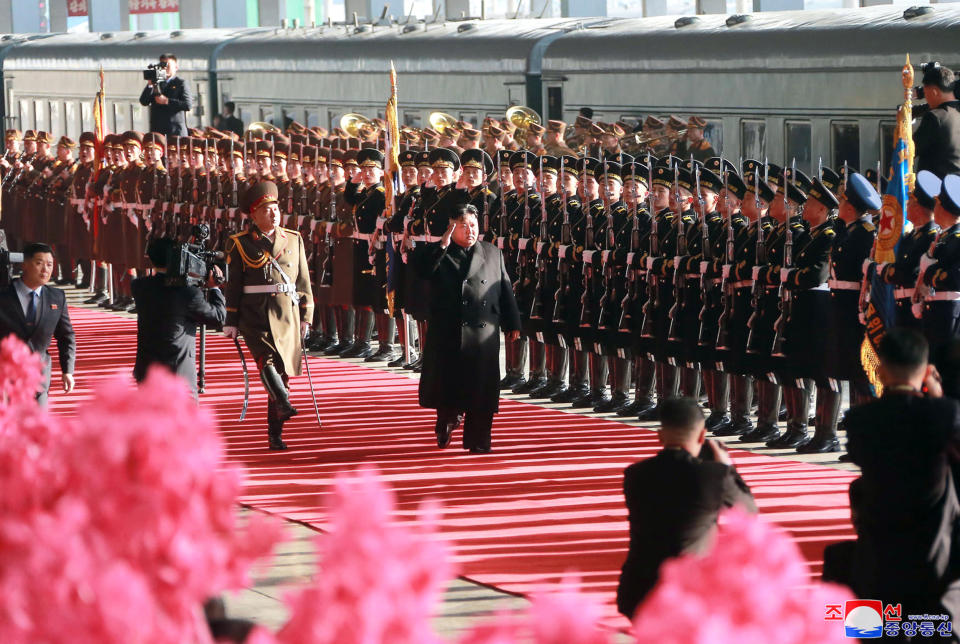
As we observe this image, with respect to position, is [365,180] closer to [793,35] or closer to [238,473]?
[793,35]

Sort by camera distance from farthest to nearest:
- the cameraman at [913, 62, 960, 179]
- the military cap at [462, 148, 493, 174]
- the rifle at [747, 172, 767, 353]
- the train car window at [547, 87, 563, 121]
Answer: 1. the train car window at [547, 87, 563, 121]
2. the military cap at [462, 148, 493, 174]
3. the cameraman at [913, 62, 960, 179]
4. the rifle at [747, 172, 767, 353]

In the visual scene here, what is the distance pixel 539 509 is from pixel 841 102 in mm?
5506

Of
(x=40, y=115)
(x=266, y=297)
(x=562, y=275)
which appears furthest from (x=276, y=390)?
(x=40, y=115)

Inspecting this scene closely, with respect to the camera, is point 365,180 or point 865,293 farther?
point 365,180

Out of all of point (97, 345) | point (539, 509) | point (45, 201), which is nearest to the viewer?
point (539, 509)

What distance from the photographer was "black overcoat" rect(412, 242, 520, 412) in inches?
370

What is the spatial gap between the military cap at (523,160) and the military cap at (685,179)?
1.56 meters

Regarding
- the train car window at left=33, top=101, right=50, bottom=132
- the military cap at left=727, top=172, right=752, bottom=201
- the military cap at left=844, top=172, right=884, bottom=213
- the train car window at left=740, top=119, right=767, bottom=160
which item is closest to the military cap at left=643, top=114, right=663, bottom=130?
the train car window at left=740, top=119, right=767, bottom=160

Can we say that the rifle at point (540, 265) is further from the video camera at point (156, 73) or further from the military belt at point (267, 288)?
the video camera at point (156, 73)

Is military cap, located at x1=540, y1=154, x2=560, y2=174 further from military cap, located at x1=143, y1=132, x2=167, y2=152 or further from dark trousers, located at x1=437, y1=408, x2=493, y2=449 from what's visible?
military cap, located at x1=143, y1=132, x2=167, y2=152

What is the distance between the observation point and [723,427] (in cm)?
989

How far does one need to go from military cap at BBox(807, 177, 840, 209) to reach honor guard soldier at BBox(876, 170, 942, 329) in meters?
0.75

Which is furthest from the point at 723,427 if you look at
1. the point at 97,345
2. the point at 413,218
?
the point at 97,345

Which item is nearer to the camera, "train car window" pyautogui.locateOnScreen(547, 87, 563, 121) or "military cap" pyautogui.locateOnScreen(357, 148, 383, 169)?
"military cap" pyautogui.locateOnScreen(357, 148, 383, 169)
